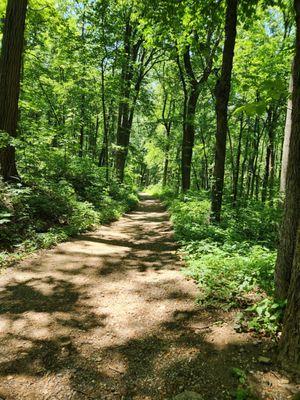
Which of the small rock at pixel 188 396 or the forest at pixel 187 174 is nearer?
the small rock at pixel 188 396

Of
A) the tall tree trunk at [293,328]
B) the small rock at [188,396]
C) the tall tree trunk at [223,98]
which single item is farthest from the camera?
the tall tree trunk at [223,98]

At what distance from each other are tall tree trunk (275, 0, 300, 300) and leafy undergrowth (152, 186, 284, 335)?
0.36m

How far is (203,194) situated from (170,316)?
10.9m

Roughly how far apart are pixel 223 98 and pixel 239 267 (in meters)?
4.70

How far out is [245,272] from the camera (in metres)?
4.76

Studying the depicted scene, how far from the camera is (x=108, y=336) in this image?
3.59 metres

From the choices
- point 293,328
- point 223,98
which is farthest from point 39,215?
point 293,328

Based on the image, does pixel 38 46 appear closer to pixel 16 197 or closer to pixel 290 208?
pixel 16 197

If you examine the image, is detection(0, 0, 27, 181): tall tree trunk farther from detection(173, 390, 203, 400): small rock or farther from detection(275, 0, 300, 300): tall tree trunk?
detection(173, 390, 203, 400): small rock

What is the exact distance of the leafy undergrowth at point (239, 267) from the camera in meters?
3.62

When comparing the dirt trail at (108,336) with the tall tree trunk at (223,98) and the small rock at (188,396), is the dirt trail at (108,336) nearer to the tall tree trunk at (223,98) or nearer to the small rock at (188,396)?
the small rock at (188,396)

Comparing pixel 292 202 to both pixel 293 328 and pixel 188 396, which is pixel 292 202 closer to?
pixel 293 328

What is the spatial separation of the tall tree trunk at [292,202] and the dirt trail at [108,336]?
2.86 ft

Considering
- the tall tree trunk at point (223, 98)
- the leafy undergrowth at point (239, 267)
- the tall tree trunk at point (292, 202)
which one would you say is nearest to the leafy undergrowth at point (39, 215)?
the leafy undergrowth at point (239, 267)
